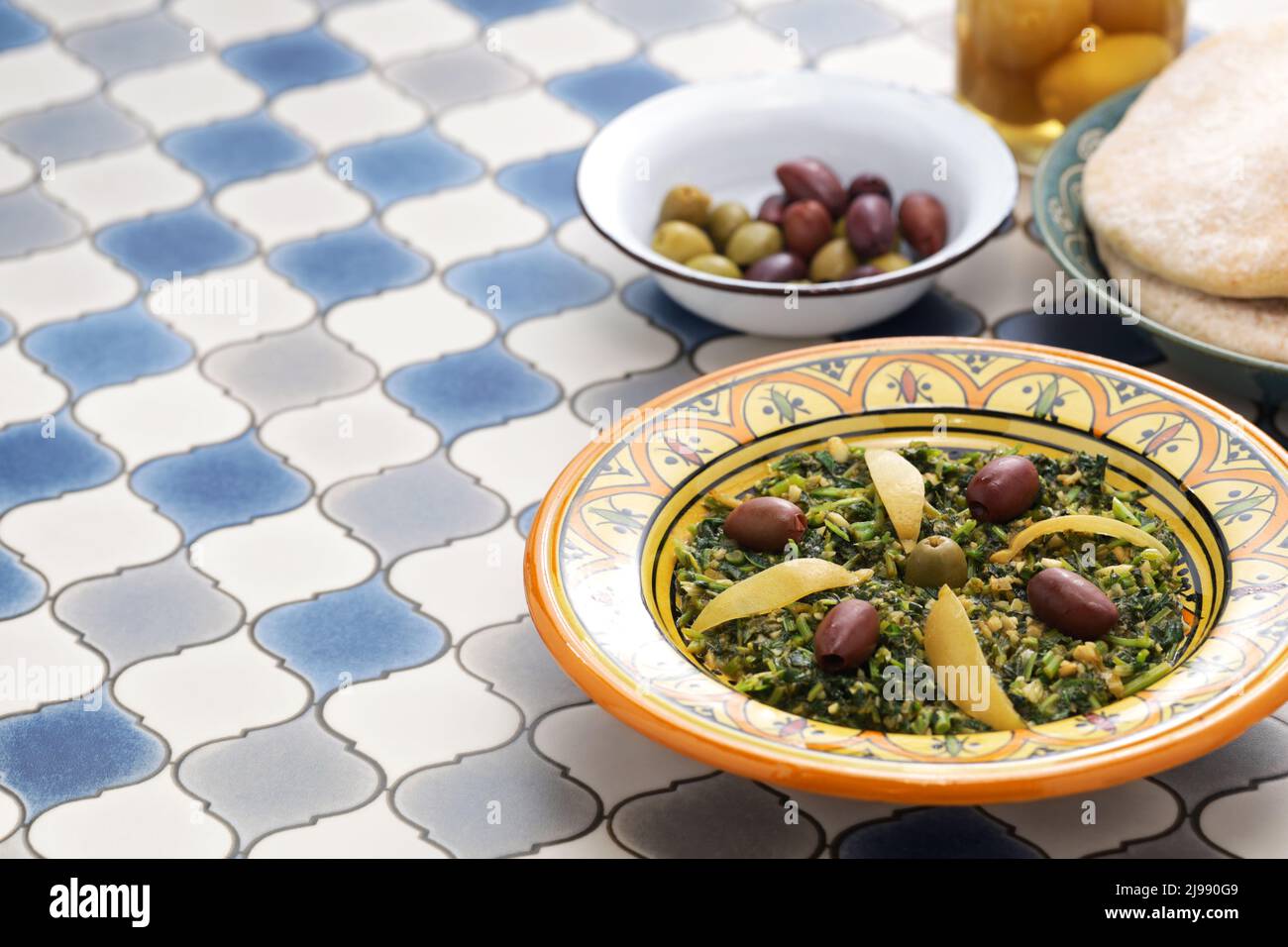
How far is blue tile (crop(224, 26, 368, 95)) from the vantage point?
81.2 inches

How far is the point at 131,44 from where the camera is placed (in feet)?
7.05

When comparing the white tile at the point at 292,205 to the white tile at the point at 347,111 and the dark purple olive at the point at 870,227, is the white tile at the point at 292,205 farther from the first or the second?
the dark purple olive at the point at 870,227

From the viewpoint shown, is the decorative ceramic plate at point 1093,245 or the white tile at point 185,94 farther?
the white tile at point 185,94

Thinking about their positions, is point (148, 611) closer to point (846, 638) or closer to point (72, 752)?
point (72, 752)

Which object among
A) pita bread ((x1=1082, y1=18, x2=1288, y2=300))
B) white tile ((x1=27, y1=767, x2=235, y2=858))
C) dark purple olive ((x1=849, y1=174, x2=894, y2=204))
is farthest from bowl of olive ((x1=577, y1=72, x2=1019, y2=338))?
white tile ((x1=27, y1=767, x2=235, y2=858))

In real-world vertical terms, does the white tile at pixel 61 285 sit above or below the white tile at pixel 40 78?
below

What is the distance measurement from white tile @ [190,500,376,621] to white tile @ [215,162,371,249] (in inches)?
18.9

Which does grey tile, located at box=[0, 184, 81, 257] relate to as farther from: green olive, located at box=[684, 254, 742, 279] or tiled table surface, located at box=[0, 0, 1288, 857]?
green olive, located at box=[684, 254, 742, 279]

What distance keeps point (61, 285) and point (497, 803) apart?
893 mm

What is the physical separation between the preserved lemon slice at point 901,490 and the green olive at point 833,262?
343mm

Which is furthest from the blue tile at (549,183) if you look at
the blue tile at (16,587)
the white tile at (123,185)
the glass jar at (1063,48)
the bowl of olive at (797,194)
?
the blue tile at (16,587)

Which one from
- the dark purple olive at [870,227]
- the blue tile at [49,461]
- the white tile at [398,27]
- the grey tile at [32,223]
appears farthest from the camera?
the white tile at [398,27]

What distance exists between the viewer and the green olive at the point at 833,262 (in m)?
1.56

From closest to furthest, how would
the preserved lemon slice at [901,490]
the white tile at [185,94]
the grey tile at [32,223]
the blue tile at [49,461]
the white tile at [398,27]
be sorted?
the preserved lemon slice at [901,490], the blue tile at [49,461], the grey tile at [32,223], the white tile at [185,94], the white tile at [398,27]
